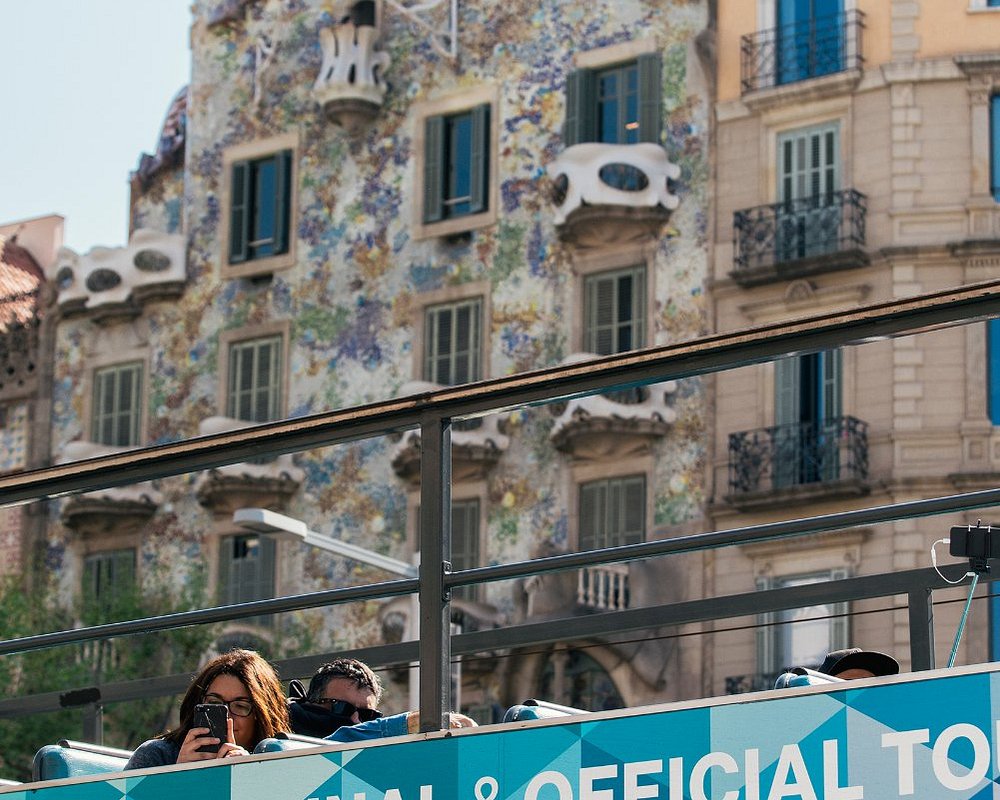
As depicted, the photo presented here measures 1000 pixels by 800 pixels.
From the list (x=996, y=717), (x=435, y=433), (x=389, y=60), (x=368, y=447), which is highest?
(x=389, y=60)

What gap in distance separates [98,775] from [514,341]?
80.9 feet

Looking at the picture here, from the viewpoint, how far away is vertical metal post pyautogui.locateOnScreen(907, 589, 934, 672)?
25.7ft

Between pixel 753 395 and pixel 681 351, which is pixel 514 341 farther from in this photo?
pixel 681 351

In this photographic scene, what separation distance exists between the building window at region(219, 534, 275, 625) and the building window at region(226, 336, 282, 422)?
1693mm

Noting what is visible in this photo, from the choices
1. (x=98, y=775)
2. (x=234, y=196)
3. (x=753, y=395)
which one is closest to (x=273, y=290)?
(x=234, y=196)

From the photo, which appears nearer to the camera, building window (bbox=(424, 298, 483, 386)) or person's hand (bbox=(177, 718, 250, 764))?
person's hand (bbox=(177, 718, 250, 764))

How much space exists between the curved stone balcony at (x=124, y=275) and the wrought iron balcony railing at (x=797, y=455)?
950 centimetres

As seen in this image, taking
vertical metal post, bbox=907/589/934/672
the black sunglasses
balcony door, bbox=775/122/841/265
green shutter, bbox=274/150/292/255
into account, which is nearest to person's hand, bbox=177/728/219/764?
the black sunglasses

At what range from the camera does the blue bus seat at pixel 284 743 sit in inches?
279

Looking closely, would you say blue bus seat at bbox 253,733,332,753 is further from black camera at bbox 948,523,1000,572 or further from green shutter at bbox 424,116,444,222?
green shutter at bbox 424,116,444,222

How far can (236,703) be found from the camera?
7.49 meters

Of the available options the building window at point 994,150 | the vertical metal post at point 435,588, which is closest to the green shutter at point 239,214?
the building window at point 994,150

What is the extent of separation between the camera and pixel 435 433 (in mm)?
7020

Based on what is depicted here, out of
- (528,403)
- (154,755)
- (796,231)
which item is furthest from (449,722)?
(796,231)
